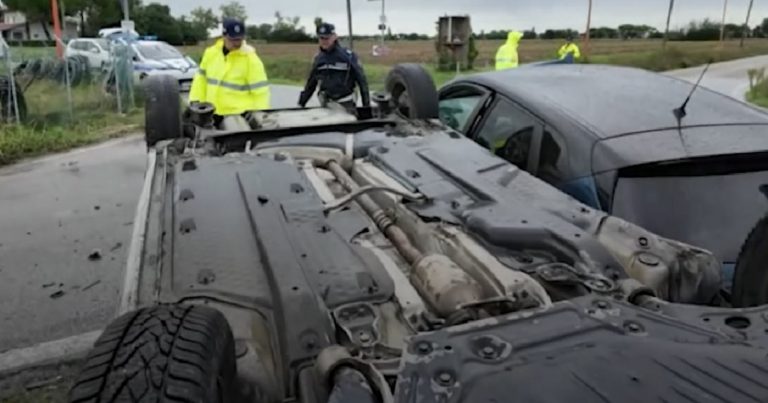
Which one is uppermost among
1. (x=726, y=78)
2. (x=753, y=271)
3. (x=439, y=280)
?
(x=439, y=280)

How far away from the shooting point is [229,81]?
5.99m

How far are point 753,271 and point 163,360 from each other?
7.38 ft

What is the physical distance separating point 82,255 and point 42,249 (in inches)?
A: 17.3

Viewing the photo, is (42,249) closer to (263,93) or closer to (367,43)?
(263,93)

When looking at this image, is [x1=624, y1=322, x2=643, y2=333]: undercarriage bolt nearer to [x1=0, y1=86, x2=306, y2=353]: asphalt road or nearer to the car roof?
the car roof

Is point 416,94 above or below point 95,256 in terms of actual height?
above

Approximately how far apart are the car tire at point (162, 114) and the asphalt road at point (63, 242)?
0.97m

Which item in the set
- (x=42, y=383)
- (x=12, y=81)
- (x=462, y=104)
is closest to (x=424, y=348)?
(x=42, y=383)

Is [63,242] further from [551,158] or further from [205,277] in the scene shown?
[551,158]

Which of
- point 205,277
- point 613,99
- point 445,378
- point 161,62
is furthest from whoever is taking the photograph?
point 161,62

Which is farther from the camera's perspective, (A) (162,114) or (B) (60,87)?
(B) (60,87)

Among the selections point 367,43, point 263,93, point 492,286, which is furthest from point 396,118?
point 367,43

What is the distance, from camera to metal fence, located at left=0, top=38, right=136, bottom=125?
1127cm

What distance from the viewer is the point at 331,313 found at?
225 cm
